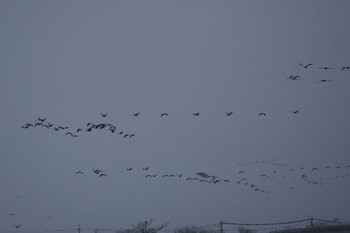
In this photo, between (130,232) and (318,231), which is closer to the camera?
(318,231)

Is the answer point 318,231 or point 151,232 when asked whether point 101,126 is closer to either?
point 151,232

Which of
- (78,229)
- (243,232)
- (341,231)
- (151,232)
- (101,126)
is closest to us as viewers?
(101,126)

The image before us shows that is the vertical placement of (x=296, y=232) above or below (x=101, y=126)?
below

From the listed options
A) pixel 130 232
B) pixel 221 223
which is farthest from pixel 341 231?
→ pixel 130 232

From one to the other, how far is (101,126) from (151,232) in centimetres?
2033

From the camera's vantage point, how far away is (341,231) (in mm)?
48219

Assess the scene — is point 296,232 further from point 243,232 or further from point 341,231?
point 243,232

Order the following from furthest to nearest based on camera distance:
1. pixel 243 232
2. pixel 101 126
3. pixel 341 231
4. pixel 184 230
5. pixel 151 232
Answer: pixel 243 232 → pixel 184 230 → pixel 341 231 → pixel 151 232 → pixel 101 126

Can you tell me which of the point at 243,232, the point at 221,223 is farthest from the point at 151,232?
the point at 243,232

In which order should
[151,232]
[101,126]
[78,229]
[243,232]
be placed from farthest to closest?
[243,232], [78,229], [151,232], [101,126]

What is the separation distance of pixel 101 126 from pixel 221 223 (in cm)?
2697

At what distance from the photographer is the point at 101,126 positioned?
2828cm

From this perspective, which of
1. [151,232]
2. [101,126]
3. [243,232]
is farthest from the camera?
[243,232]

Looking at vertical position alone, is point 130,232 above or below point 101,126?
below
